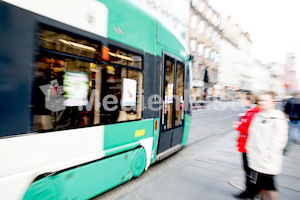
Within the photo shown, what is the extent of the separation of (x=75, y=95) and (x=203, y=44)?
111 ft

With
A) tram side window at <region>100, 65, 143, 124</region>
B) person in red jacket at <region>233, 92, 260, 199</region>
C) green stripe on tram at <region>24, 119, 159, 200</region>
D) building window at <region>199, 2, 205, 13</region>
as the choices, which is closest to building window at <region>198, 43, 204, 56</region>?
building window at <region>199, 2, 205, 13</region>

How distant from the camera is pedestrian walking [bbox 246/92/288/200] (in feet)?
7.52

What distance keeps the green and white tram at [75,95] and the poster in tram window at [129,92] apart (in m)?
0.02

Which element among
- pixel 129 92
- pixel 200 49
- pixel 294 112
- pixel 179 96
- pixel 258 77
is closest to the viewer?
pixel 129 92

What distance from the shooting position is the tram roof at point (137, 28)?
282 centimetres

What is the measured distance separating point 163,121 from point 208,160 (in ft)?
6.19

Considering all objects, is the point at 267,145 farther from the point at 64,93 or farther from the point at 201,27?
the point at 201,27

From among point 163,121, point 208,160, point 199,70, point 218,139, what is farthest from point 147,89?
point 199,70

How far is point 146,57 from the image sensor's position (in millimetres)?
3518

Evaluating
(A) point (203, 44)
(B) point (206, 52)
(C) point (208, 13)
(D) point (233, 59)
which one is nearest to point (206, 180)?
(A) point (203, 44)

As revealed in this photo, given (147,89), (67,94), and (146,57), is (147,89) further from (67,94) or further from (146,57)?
(67,94)

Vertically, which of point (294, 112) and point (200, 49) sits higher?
point (200, 49)

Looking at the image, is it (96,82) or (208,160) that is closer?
(96,82)

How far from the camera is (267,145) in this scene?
2.36m
